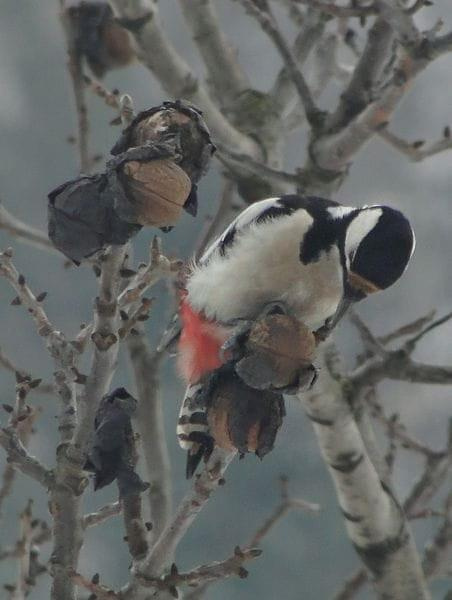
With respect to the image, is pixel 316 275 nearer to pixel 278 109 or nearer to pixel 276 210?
pixel 276 210

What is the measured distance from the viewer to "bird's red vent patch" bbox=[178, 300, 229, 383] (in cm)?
136

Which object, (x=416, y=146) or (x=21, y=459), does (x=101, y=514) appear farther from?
(x=416, y=146)

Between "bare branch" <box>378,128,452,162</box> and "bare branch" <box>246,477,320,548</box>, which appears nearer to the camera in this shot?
"bare branch" <box>246,477,320,548</box>

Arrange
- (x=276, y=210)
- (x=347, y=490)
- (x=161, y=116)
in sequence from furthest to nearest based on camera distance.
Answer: (x=347, y=490), (x=276, y=210), (x=161, y=116)

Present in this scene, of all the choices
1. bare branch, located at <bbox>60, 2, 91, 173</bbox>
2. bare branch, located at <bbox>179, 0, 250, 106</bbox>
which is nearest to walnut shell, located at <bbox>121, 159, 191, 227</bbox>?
bare branch, located at <bbox>60, 2, 91, 173</bbox>

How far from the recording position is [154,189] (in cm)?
81

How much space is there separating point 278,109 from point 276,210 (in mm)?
1375

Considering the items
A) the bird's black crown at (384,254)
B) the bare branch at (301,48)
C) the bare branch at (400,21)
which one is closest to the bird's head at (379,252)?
the bird's black crown at (384,254)

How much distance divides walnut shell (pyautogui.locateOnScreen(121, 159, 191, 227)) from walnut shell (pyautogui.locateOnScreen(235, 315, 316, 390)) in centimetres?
17

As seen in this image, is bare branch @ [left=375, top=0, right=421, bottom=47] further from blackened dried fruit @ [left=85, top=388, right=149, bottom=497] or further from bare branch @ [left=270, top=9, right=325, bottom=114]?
blackened dried fruit @ [left=85, top=388, right=149, bottom=497]

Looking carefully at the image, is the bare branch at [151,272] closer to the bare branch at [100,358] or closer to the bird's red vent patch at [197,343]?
the bare branch at [100,358]

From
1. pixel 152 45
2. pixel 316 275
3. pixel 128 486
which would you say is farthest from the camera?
pixel 152 45

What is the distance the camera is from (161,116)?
0.88 m

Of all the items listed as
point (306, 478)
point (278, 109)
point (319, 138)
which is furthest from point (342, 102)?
point (306, 478)
